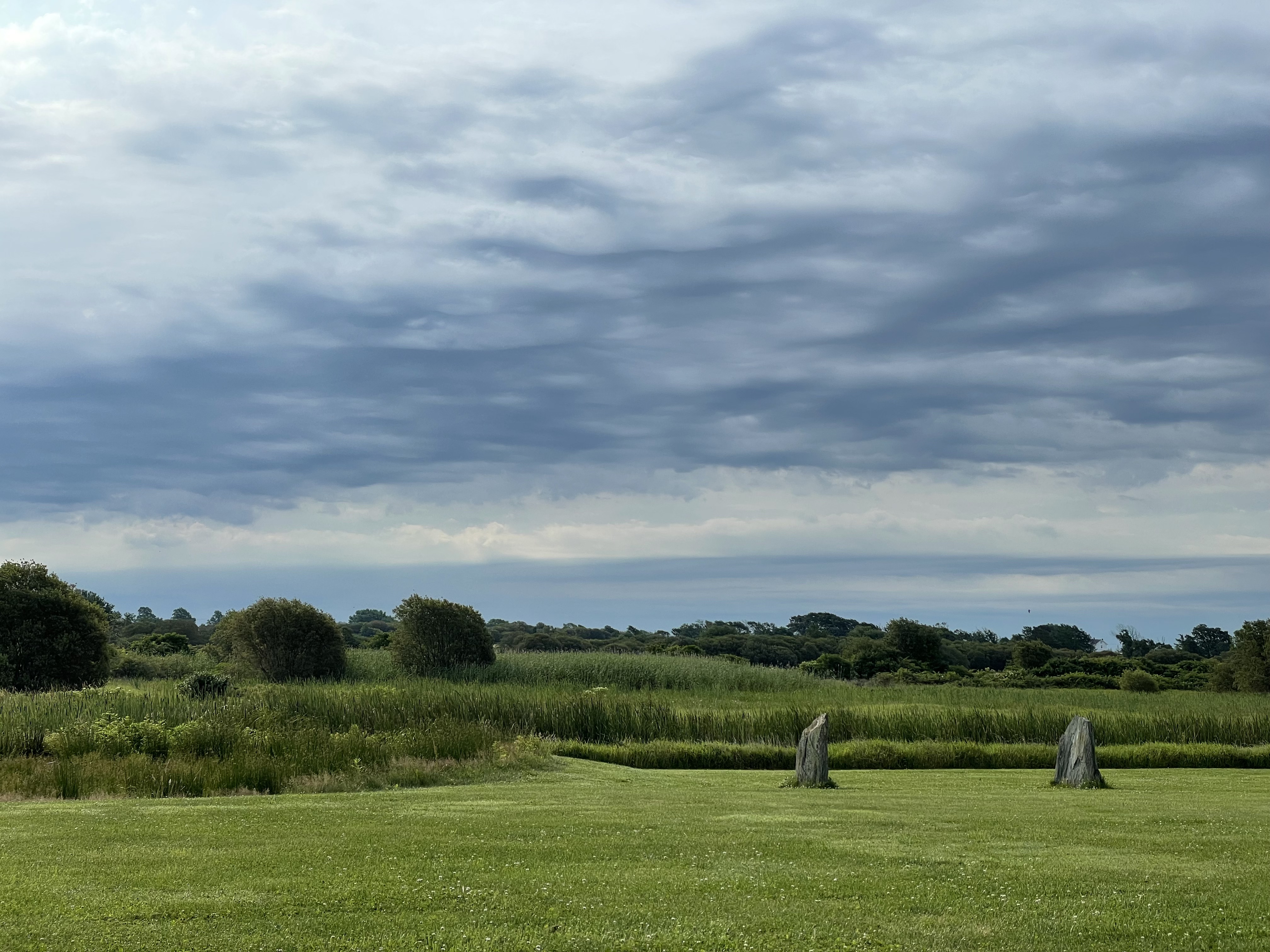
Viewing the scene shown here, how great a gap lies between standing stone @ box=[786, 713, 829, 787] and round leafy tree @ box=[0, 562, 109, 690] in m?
27.9

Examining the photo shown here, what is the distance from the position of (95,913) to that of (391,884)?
245 centimetres

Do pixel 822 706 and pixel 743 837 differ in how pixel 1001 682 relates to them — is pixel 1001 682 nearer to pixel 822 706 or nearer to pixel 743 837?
pixel 822 706

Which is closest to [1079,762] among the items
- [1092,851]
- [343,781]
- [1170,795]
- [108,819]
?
[1170,795]

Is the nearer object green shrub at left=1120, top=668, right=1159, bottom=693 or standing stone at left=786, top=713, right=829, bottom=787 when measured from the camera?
standing stone at left=786, top=713, right=829, bottom=787

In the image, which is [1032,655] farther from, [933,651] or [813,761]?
[813,761]

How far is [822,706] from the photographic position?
36.3m

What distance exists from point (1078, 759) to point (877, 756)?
7.99m

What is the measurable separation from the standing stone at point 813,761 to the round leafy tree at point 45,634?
27.9m

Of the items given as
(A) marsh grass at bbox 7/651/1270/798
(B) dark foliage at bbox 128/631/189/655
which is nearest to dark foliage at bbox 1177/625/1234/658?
(A) marsh grass at bbox 7/651/1270/798

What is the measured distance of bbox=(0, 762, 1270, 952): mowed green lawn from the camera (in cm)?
818

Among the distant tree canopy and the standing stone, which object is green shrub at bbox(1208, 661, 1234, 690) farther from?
the standing stone

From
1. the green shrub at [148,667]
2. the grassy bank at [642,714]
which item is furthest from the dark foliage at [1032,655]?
the green shrub at [148,667]

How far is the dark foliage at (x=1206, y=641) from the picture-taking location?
3967 inches

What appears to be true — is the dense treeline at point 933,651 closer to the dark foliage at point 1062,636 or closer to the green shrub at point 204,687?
the dark foliage at point 1062,636
